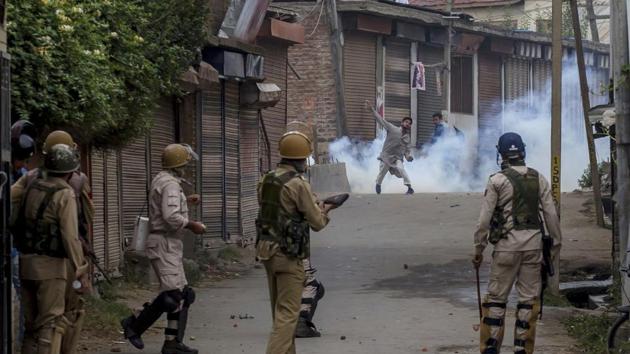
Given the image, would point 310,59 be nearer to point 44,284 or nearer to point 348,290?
point 348,290

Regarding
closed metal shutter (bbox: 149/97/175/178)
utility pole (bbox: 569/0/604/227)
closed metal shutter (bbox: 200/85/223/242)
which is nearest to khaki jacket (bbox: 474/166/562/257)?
closed metal shutter (bbox: 149/97/175/178)

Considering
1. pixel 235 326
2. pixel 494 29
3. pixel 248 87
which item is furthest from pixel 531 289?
pixel 494 29

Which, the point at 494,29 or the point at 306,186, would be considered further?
the point at 494,29

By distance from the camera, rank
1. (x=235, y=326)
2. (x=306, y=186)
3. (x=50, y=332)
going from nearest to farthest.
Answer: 1. (x=50, y=332)
2. (x=306, y=186)
3. (x=235, y=326)

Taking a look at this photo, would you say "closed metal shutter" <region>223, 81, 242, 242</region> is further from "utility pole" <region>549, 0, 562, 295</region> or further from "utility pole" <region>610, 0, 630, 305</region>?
"utility pole" <region>610, 0, 630, 305</region>

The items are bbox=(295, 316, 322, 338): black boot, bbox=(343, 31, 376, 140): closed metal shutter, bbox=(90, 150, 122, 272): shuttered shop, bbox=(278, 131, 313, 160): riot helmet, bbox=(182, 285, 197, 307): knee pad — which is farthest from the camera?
bbox=(343, 31, 376, 140): closed metal shutter

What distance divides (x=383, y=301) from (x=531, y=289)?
15.1 feet

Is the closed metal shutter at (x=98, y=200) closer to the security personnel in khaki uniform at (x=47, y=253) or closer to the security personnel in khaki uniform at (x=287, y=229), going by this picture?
the security personnel in khaki uniform at (x=287, y=229)

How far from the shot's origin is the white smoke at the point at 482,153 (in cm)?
3231

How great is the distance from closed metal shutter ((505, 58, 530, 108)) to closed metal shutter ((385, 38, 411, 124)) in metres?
5.65

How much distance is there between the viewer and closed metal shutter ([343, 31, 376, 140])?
3281cm

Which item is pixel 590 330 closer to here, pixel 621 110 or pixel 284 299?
pixel 621 110

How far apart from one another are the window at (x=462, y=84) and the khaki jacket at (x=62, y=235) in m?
29.1

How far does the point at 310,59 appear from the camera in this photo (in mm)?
32594
